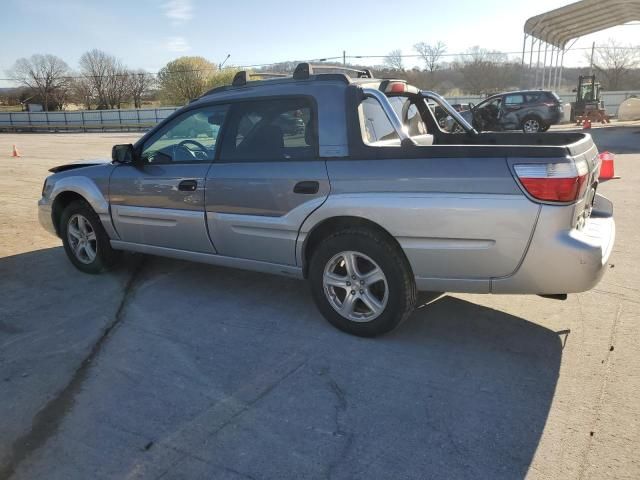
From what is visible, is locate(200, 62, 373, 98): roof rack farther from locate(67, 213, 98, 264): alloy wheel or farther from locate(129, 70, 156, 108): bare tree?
locate(129, 70, 156, 108): bare tree

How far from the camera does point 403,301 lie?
3.56 metres

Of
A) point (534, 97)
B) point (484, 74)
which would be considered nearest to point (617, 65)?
point (484, 74)

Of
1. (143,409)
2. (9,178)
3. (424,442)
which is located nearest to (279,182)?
(143,409)

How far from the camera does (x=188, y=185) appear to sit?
4.39m

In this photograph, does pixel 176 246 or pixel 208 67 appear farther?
pixel 208 67

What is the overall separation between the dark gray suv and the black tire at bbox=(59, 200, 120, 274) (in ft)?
62.1

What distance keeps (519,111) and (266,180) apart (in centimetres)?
2097

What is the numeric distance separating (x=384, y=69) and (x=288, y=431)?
56.1 meters

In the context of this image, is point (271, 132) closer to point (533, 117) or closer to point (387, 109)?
point (387, 109)

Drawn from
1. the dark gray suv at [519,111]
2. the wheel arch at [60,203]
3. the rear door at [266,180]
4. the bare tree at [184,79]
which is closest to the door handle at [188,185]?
the rear door at [266,180]

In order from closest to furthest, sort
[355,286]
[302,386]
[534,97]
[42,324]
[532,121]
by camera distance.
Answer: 1. [302,386]
2. [355,286]
3. [42,324]
4. [534,97]
5. [532,121]

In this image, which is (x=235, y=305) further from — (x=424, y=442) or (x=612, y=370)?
(x=612, y=370)

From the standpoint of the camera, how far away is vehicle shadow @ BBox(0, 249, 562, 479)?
8.34ft

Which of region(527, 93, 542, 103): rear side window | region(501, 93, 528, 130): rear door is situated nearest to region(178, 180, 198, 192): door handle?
region(501, 93, 528, 130): rear door
